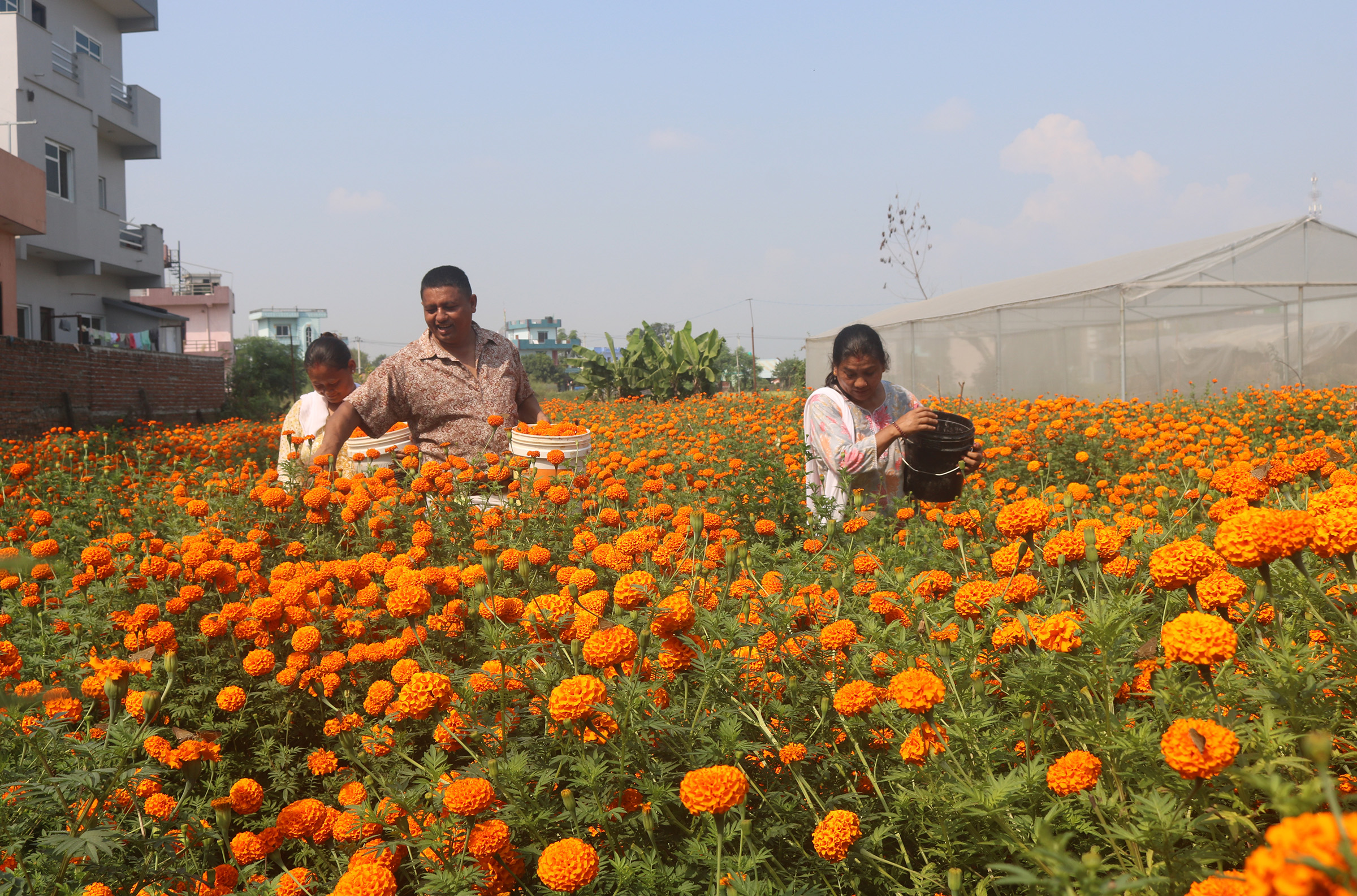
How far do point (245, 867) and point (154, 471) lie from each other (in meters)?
5.36

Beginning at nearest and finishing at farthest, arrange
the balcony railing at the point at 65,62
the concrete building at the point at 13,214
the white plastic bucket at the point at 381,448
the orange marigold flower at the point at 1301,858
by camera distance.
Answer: the orange marigold flower at the point at 1301,858 → the white plastic bucket at the point at 381,448 → the concrete building at the point at 13,214 → the balcony railing at the point at 65,62

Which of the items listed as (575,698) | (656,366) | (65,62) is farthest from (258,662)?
(65,62)

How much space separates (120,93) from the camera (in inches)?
790

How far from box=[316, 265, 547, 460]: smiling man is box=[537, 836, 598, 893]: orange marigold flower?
2.78 meters

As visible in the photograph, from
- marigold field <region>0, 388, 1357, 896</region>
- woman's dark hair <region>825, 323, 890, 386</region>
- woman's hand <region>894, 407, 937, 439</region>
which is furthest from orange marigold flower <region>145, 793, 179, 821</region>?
woman's dark hair <region>825, 323, 890, 386</region>

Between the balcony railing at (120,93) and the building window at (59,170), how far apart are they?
242 centimetres

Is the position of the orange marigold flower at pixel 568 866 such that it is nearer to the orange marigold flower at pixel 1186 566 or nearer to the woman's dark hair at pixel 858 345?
the orange marigold flower at pixel 1186 566

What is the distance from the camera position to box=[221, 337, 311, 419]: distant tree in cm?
1977

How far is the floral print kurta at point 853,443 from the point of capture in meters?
3.61

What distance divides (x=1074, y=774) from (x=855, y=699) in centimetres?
28

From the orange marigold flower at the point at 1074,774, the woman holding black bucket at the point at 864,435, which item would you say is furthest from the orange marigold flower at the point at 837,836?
the woman holding black bucket at the point at 864,435

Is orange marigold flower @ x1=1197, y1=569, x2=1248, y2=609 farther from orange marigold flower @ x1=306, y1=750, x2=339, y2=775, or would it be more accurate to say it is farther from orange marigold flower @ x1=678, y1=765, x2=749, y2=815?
orange marigold flower @ x1=306, y1=750, x2=339, y2=775

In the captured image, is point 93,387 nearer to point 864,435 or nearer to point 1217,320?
point 864,435

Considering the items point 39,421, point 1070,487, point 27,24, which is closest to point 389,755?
point 1070,487
